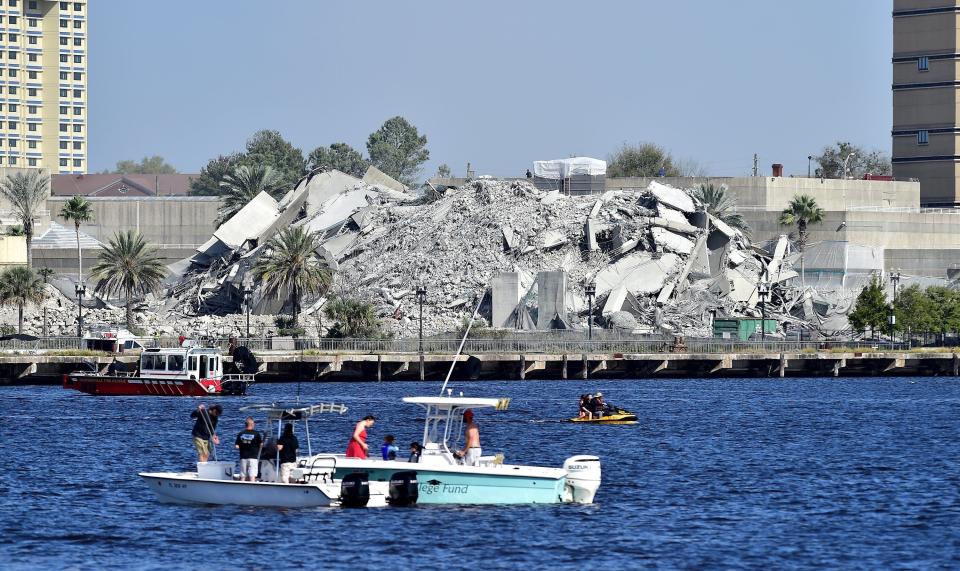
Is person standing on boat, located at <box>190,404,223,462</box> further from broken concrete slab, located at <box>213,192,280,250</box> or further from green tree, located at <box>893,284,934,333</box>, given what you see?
broken concrete slab, located at <box>213,192,280,250</box>

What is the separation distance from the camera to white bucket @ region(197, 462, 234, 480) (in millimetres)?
41094

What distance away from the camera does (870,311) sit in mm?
115375

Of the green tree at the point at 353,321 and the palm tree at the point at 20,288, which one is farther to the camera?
the palm tree at the point at 20,288

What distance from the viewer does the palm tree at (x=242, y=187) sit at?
14212 centimetres

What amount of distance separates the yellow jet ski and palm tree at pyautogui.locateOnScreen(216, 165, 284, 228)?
78.3 metres

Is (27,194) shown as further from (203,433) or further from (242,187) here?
(203,433)

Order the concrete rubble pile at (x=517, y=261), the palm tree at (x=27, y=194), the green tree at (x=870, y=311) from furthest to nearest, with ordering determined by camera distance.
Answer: the palm tree at (x=27, y=194), the concrete rubble pile at (x=517, y=261), the green tree at (x=870, y=311)

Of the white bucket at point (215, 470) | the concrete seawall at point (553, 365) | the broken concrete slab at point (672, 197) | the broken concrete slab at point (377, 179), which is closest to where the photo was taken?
the white bucket at point (215, 470)

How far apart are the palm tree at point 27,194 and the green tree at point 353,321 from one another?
2761 centimetres

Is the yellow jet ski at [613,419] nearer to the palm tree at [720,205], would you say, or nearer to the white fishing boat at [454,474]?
the white fishing boat at [454,474]

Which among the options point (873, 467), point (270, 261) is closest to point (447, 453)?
point (873, 467)

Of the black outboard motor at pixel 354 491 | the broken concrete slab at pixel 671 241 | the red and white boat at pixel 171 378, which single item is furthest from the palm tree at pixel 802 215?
the black outboard motor at pixel 354 491

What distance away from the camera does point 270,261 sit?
374 feet

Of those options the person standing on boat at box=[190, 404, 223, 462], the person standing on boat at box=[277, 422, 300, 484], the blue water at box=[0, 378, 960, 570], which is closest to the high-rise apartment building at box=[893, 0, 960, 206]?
the blue water at box=[0, 378, 960, 570]
